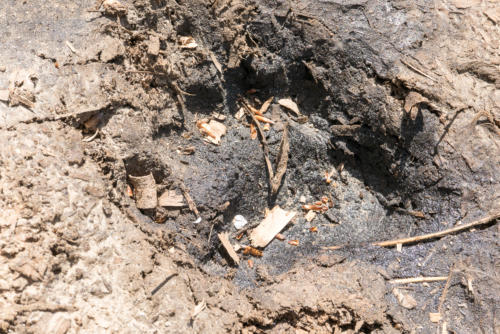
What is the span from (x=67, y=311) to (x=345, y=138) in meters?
2.18

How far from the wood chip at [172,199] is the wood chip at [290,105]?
1.10m

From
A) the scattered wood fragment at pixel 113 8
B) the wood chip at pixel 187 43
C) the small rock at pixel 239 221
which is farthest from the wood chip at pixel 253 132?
the scattered wood fragment at pixel 113 8

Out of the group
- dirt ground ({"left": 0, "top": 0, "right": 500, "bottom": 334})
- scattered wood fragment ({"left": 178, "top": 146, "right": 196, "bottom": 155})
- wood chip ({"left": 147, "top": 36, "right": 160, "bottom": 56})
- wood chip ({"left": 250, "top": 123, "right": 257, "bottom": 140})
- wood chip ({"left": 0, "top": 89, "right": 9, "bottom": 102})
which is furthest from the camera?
wood chip ({"left": 250, "top": 123, "right": 257, "bottom": 140})

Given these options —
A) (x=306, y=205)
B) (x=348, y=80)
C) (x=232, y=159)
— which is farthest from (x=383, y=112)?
(x=232, y=159)

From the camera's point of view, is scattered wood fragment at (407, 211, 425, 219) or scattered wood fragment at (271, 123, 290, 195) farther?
scattered wood fragment at (271, 123, 290, 195)

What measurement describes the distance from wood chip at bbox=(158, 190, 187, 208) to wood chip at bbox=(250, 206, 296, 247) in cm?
60

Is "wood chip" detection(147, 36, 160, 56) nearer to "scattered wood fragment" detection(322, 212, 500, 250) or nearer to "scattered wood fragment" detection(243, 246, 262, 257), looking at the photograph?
"scattered wood fragment" detection(243, 246, 262, 257)

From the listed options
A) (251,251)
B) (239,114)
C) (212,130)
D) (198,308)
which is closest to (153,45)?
(212,130)

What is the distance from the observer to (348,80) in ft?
10.2

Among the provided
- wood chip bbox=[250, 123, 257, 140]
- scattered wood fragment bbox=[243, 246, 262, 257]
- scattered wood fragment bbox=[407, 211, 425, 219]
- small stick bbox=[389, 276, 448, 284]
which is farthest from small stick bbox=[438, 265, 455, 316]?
wood chip bbox=[250, 123, 257, 140]

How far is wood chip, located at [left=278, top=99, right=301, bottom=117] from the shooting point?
330cm

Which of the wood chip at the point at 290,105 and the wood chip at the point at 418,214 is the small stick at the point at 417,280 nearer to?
the wood chip at the point at 418,214

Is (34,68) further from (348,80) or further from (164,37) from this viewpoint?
(348,80)

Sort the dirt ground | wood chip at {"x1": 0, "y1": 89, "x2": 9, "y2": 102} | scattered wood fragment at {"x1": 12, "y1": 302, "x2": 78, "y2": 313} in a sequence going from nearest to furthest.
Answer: scattered wood fragment at {"x1": 12, "y1": 302, "x2": 78, "y2": 313} < the dirt ground < wood chip at {"x1": 0, "y1": 89, "x2": 9, "y2": 102}
